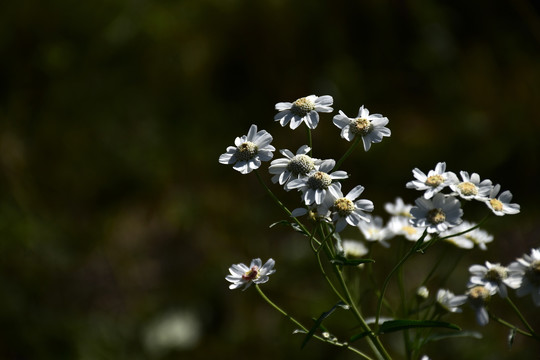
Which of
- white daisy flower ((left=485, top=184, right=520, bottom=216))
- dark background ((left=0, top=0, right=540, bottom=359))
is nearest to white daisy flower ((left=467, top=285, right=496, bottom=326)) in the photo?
white daisy flower ((left=485, top=184, right=520, bottom=216))

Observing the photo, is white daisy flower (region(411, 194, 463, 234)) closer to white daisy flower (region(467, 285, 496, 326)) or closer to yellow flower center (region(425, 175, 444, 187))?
yellow flower center (region(425, 175, 444, 187))

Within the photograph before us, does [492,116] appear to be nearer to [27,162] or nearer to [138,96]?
[138,96]

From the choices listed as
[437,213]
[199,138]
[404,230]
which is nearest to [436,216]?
[437,213]

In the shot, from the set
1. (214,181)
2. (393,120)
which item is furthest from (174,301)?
(393,120)

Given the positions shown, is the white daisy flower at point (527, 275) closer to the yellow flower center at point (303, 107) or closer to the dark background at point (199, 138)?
the yellow flower center at point (303, 107)

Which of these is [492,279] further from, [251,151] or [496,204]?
[251,151]

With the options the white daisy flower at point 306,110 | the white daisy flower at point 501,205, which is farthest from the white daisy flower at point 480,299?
the white daisy flower at point 306,110
